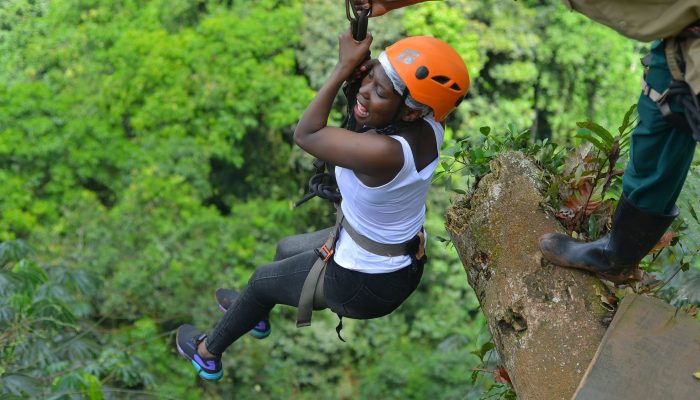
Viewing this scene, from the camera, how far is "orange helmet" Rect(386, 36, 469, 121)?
2938mm

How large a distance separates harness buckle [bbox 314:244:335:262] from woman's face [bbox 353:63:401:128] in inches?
24.4


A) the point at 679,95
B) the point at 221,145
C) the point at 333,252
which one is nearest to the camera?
the point at 679,95

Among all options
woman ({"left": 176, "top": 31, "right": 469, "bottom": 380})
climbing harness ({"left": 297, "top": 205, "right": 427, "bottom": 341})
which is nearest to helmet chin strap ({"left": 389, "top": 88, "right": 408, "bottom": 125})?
woman ({"left": 176, "top": 31, "right": 469, "bottom": 380})

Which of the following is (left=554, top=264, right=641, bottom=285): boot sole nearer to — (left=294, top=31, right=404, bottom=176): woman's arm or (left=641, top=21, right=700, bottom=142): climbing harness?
(left=641, top=21, right=700, bottom=142): climbing harness

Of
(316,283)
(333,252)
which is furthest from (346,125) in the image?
(316,283)

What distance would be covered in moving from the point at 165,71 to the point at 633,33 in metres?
13.4

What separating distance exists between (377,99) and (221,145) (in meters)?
12.1

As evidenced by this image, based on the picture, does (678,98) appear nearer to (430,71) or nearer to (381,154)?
(430,71)

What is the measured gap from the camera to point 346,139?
2926 millimetres

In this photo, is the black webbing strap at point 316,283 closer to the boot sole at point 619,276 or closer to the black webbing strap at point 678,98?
the boot sole at point 619,276

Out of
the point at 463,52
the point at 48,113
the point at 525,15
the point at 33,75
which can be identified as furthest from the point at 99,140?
the point at 525,15

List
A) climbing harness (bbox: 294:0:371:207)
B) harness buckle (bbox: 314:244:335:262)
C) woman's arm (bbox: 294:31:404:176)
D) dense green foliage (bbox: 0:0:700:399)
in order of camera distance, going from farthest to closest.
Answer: dense green foliage (bbox: 0:0:700:399) → harness buckle (bbox: 314:244:335:262) → climbing harness (bbox: 294:0:371:207) → woman's arm (bbox: 294:31:404:176)

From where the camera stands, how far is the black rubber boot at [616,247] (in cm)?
292

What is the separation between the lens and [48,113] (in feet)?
48.8
